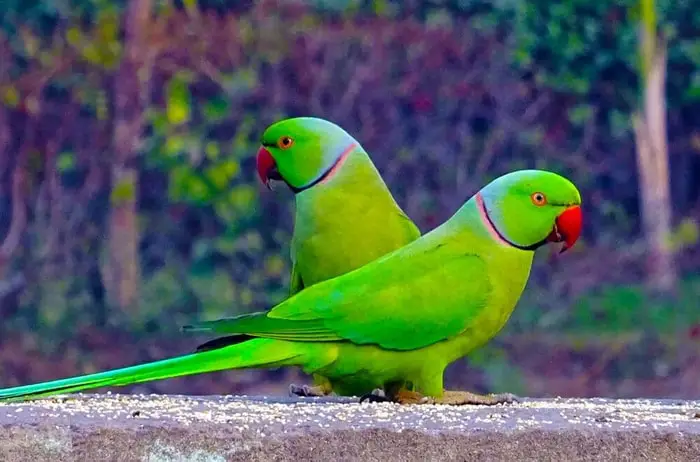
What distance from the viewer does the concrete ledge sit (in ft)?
6.02

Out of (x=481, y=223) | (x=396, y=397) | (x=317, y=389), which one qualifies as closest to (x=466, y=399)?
(x=396, y=397)

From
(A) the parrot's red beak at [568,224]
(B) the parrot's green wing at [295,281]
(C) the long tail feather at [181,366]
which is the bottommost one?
(C) the long tail feather at [181,366]

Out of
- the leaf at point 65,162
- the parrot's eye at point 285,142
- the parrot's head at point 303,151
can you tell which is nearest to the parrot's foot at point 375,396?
the parrot's head at point 303,151

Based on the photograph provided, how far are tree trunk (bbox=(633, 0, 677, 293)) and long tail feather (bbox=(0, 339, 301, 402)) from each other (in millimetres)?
4700

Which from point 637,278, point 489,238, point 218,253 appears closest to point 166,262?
point 218,253

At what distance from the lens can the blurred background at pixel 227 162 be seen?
5.61 metres

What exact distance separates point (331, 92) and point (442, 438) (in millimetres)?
4018

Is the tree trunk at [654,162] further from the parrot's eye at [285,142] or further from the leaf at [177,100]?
the parrot's eye at [285,142]

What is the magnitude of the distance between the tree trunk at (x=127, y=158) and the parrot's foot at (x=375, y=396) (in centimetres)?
350

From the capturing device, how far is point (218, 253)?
19.5 ft

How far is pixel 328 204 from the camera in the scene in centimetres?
256

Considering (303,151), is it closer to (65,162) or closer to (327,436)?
(327,436)

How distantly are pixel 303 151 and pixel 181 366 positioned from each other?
65 centimetres

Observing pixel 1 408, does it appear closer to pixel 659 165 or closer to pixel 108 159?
pixel 108 159
